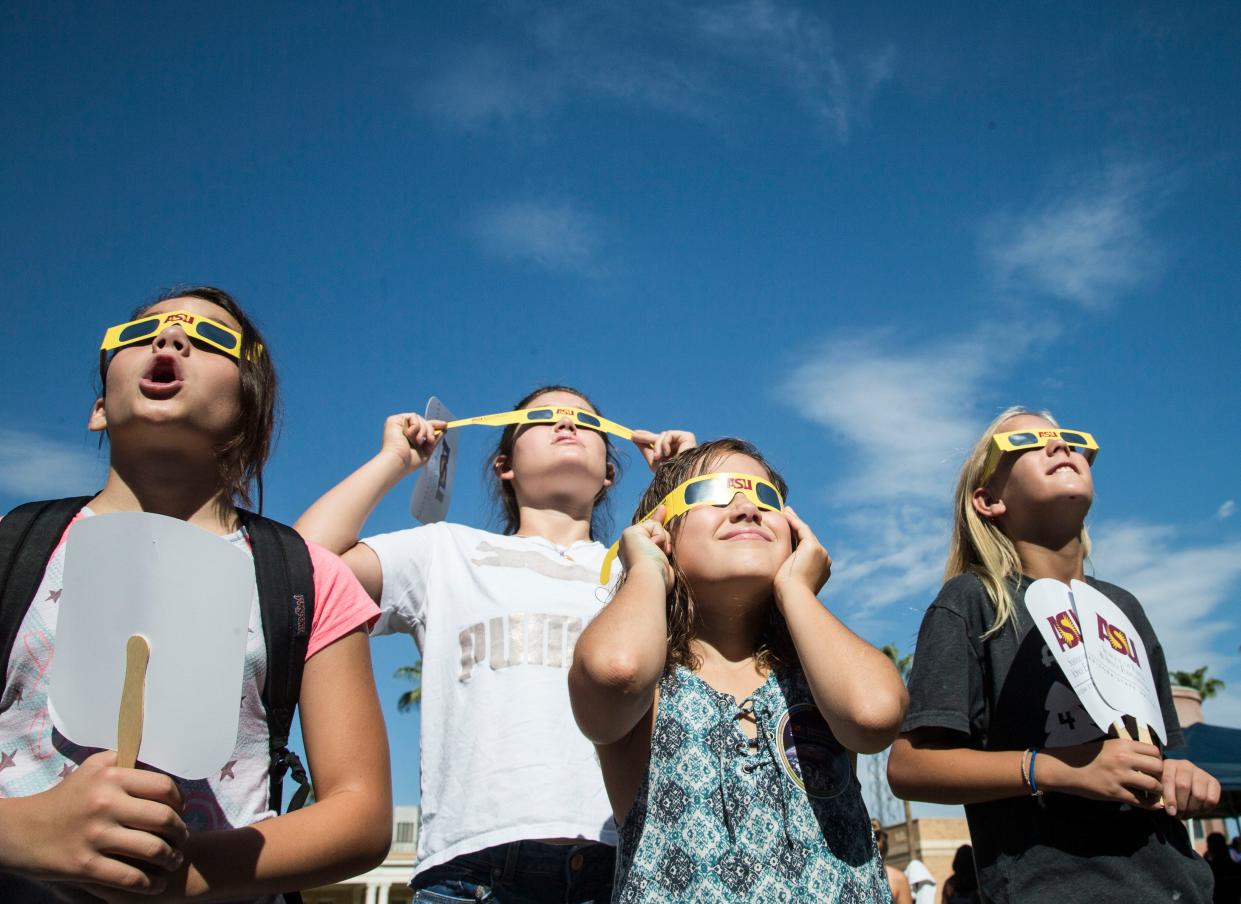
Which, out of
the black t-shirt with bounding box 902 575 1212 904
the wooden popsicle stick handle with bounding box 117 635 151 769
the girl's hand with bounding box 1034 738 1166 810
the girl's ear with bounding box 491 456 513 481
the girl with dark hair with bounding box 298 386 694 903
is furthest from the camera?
the girl's ear with bounding box 491 456 513 481

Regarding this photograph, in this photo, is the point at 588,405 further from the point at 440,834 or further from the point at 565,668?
the point at 440,834

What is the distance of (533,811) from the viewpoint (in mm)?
2787

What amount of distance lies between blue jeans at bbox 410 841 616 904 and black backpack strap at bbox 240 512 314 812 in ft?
2.93

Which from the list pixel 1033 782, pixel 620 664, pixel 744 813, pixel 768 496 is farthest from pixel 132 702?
pixel 1033 782

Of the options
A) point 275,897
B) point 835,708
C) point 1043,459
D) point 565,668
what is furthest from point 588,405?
point 275,897

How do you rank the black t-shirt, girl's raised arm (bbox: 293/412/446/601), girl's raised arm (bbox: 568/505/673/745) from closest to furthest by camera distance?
1. girl's raised arm (bbox: 568/505/673/745)
2. the black t-shirt
3. girl's raised arm (bbox: 293/412/446/601)

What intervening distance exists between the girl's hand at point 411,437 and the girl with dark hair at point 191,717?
1192mm

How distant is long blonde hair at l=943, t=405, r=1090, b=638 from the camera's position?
3.20 metres

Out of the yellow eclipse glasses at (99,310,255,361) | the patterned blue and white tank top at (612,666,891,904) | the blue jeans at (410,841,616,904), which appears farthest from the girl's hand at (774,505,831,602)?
the yellow eclipse glasses at (99,310,255,361)

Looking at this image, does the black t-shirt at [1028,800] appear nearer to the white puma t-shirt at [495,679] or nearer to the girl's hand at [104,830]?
the white puma t-shirt at [495,679]

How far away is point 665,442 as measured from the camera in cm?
408

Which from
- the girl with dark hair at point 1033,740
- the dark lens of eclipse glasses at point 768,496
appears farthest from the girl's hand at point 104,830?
the girl with dark hair at point 1033,740

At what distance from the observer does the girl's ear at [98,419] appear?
2.54 metres

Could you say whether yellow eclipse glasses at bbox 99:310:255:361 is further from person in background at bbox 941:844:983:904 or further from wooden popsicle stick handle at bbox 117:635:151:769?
person in background at bbox 941:844:983:904
